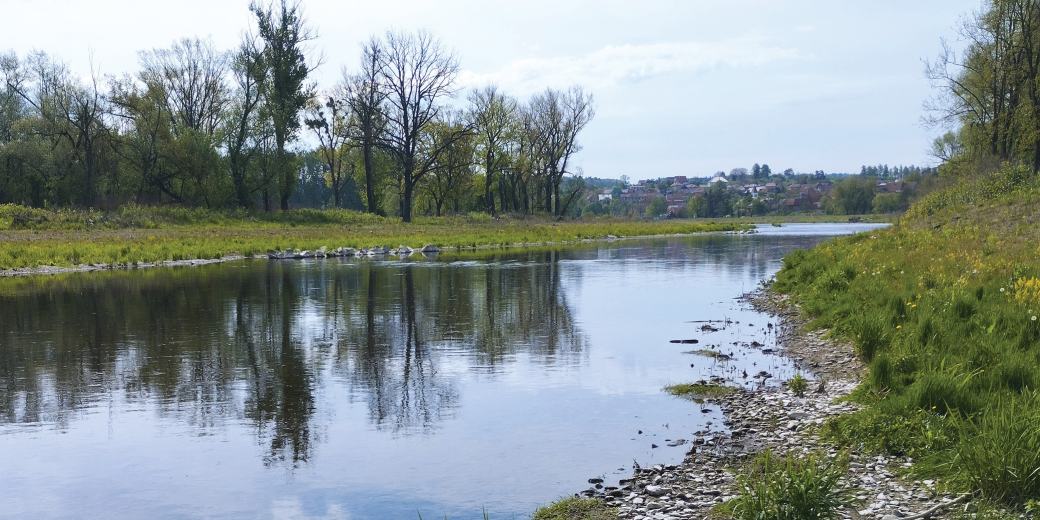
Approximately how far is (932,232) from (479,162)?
67724 millimetres

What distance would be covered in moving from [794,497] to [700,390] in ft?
19.7

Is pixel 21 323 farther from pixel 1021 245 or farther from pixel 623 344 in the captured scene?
pixel 1021 245

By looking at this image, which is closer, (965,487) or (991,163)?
(965,487)

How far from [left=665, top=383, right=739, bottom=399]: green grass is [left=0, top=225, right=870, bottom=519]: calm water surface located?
331 mm

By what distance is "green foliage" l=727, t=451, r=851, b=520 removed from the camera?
22.8ft

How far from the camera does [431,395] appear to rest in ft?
43.9

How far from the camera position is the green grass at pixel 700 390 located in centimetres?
1278

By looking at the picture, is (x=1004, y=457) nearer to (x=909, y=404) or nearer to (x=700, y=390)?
(x=909, y=404)

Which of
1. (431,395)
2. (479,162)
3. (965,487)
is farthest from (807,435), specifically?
(479,162)

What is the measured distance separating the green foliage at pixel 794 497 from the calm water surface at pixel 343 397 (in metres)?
2.13

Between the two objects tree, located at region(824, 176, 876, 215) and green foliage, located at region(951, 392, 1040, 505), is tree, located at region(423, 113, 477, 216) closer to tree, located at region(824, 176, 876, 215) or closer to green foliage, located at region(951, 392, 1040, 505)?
green foliage, located at region(951, 392, 1040, 505)

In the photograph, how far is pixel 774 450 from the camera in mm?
9641

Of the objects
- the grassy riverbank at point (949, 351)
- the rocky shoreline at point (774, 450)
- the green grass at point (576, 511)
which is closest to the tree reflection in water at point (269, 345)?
the green grass at point (576, 511)

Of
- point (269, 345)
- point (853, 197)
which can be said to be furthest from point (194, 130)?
point (853, 197)
